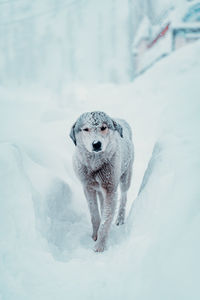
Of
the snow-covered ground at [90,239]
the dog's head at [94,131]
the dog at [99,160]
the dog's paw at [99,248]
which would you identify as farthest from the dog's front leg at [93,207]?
the dog's head at [94,131]

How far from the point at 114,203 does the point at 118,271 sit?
105cm

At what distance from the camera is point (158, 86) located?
716 cm

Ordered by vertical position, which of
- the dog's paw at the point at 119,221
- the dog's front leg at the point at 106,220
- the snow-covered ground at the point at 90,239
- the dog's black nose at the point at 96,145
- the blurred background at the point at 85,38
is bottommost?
the dog's paw at the point at 119,221

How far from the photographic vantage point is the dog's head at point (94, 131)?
2.21m

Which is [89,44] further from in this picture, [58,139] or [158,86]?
[58,139]

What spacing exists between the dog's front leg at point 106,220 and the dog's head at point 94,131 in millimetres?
662

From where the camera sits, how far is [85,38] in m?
17.7

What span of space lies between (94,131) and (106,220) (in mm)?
1053

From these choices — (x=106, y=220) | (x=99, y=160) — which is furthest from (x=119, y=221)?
(x=99, y=160)

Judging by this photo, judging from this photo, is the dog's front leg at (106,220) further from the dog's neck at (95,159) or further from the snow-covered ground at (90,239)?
the dog's neck at (95,159)

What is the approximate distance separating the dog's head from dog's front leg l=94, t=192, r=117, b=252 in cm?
66

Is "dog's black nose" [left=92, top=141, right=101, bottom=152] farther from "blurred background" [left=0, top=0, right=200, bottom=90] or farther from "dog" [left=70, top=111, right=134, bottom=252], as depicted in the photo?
"blurred background" [left=0, top=0, right=200, bottom=90]

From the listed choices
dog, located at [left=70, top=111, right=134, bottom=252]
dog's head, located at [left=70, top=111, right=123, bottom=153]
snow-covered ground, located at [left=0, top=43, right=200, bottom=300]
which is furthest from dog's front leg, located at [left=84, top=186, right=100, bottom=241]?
dog's head, located at [left=70, top=111, right=123, bottom=153]

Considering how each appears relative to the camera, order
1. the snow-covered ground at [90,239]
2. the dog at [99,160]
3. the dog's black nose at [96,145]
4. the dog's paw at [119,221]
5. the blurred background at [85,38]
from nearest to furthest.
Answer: the snow-covered ground at [90,239] → the dog's black nose at [96,145] → the dog at [99,160] → the dog's paw at [119,221] → the blurred background at [85,38]
